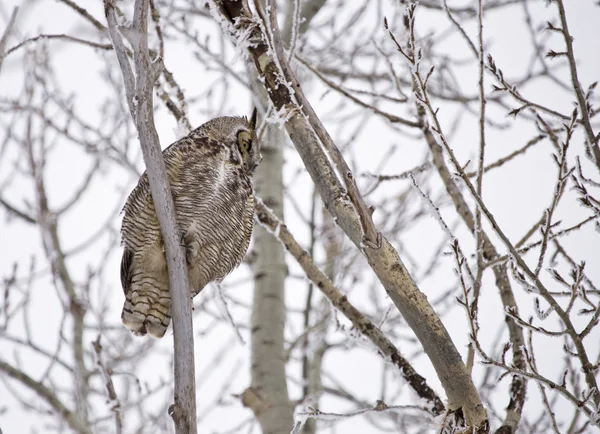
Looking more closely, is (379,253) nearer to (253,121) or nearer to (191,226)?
(191,226)

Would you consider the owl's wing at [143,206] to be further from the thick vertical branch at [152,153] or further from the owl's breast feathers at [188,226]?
the thick vertical branch at [152,153]

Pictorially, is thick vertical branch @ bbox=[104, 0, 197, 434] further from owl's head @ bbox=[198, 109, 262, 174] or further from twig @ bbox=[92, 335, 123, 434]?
owl's head @ bbox=[198, 109, 262, 174]

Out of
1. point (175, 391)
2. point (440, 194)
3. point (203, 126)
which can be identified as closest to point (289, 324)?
point (440, 194)

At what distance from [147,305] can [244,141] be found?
92cm

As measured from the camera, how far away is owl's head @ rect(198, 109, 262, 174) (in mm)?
3004

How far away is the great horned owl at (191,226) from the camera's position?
2.63 meters

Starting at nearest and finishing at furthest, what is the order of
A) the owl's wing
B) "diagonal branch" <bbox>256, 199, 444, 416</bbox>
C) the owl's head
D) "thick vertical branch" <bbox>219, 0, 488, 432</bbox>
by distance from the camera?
"thick vertical branch" <bbox>219, 0, 488, 432</bbox>
"diagonal branch" <bbox>256, 199, 444, 416</bbox>
the owl's wing
the owl's head

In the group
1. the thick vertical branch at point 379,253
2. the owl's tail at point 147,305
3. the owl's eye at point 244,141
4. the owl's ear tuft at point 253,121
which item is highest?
the owl's ear tuft at point 253,121

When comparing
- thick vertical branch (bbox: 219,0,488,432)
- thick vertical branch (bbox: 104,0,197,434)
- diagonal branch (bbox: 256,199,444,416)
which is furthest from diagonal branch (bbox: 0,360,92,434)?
thick vertical branch (bbox: 219,0,488,432)

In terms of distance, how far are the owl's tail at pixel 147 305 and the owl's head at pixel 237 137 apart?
70cm

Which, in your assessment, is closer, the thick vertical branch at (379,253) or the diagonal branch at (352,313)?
the thick vertical branch at (379,253)

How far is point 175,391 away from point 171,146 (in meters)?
1.38

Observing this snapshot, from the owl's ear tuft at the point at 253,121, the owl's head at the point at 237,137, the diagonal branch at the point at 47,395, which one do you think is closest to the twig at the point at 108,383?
the diagonal branch at the point at 47,395

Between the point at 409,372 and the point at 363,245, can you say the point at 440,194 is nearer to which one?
the point at 409,372
